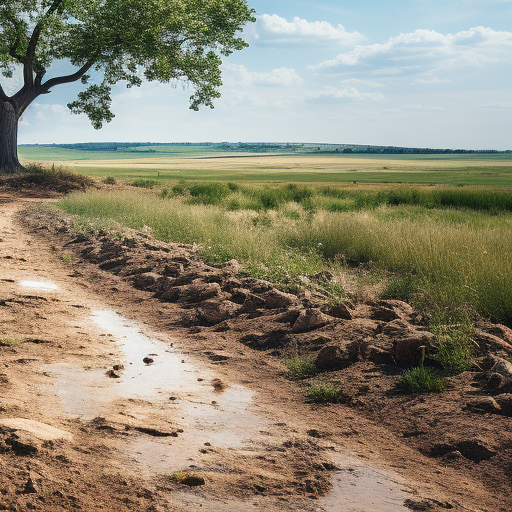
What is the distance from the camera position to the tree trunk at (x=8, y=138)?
3177cm

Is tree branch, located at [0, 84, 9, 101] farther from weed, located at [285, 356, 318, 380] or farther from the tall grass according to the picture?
weed, located at [285, 356, 318, 380]

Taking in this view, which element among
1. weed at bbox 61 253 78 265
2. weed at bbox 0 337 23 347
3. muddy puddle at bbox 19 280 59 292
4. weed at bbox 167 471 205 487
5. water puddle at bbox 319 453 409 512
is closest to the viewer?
water puddle at bbox 319 453 409 512

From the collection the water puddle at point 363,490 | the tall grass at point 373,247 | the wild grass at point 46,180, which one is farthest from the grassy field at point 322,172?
the water puddle at point 363,490

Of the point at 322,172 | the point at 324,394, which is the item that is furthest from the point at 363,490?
the point at 322,172

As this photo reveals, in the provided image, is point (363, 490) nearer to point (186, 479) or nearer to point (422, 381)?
point (186, 479)

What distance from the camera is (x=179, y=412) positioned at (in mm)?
5316

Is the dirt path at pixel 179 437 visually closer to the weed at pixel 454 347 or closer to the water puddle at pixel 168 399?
the water puddle at pixel 168 399

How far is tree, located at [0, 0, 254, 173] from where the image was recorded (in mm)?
28766

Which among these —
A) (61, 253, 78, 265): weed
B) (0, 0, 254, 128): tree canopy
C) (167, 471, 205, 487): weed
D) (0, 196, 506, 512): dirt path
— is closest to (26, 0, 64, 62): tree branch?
(0, 0, 254, 128): tree canopy

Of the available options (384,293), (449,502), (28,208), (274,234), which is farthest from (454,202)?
(449,502)

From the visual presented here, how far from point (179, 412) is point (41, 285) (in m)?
6.09

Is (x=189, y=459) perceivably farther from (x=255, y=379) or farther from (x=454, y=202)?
(x=454, y=202)

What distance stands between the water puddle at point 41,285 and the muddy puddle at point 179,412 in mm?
3152

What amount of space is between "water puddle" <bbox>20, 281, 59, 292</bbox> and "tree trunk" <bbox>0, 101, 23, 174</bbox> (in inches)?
952
